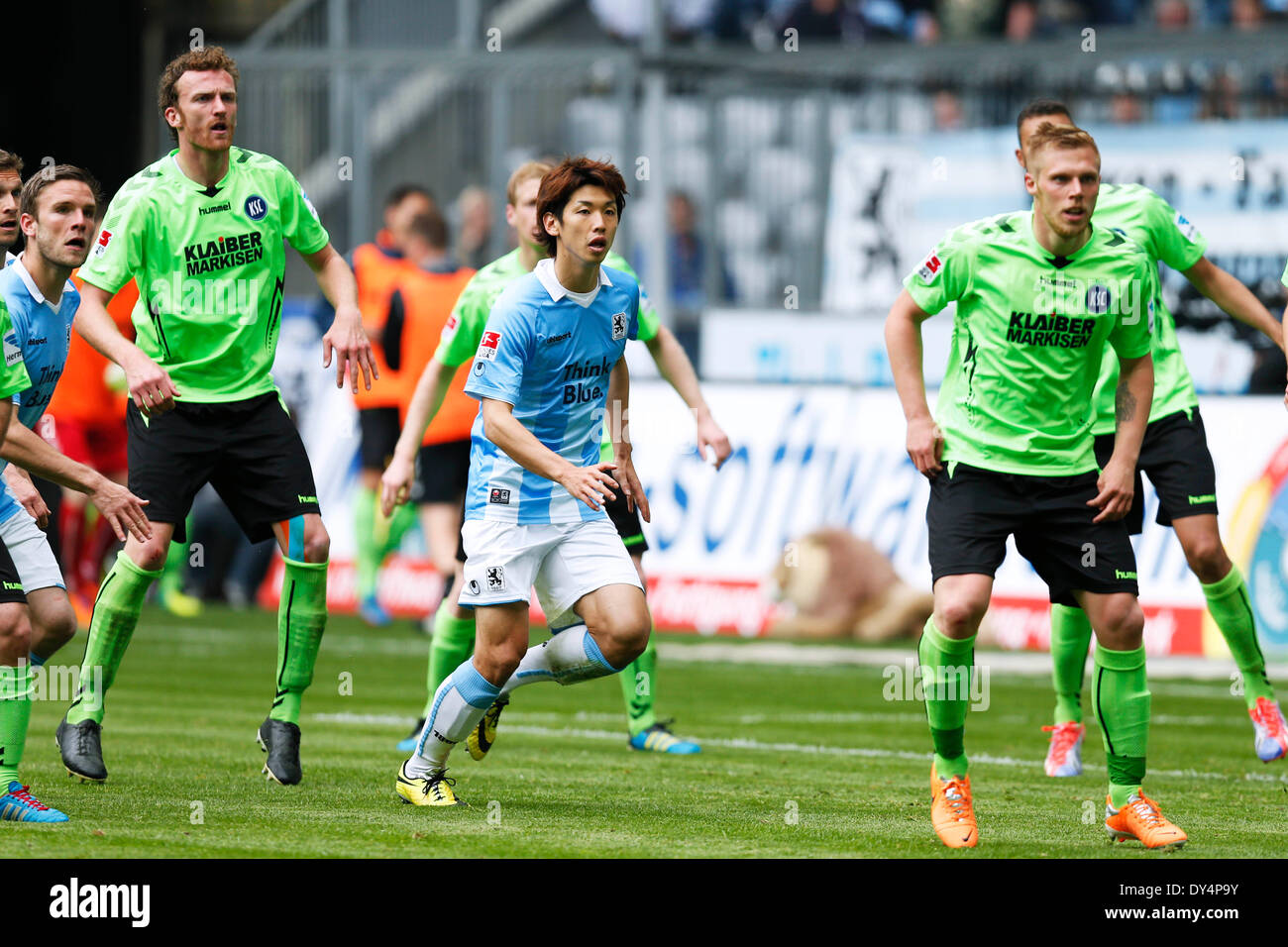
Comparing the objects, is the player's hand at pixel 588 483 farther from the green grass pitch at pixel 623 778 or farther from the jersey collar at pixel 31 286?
the jersey collar at pixel 31 286

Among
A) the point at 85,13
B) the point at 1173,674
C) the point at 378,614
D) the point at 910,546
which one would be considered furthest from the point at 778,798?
the point at 85,13

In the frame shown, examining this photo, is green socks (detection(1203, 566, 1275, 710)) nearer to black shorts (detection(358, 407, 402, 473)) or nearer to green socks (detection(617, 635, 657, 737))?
green socks (detection(617, 635, 657, 737))

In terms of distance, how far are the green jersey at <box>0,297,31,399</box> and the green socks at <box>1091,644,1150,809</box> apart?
3539 millimetres

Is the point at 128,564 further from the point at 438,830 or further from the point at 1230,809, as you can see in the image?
the point at 1230,809

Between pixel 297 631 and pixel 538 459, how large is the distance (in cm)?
170

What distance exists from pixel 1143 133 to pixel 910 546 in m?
4.33

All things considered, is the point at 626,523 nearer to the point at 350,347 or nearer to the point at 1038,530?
the point at 350,347

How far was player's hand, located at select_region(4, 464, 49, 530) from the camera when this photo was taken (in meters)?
7.52

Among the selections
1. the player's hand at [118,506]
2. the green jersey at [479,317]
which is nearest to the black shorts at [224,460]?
the green jersey at [479,317]

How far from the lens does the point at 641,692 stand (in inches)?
378

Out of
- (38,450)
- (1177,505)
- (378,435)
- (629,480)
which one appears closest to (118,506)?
(38,450)

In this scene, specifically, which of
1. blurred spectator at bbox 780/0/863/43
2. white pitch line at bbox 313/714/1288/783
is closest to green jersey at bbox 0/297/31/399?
white pitch line at bbox 313/714/1288/783

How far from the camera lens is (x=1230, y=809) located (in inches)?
303
